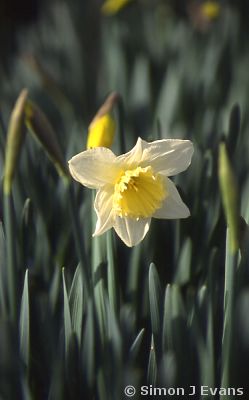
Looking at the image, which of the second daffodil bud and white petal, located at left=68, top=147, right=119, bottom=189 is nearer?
white petal, located at left=68, top=147, right=119, bottom=189

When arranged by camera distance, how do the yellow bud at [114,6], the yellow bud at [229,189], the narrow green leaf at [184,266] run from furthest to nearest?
the yellow bud at [114,6]
the narrow green leaf at [184,266]
the yellow bud at [229,189]

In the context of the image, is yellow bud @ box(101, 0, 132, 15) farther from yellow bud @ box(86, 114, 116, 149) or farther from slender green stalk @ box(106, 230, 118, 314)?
slender green stalk @ box(106, 230, 118, 314)

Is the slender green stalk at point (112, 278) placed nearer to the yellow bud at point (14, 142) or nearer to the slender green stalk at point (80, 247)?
the slender green stalk at point (80, 247)

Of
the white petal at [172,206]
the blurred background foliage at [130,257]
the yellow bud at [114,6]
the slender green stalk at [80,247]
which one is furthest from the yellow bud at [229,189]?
the yellow bud at [114,6]

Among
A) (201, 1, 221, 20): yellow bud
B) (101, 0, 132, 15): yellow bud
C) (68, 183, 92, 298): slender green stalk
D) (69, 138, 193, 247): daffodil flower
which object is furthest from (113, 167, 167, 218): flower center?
(201, 1, 221, 20): yellow bud

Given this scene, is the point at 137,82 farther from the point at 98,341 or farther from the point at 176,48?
the point at 98,341

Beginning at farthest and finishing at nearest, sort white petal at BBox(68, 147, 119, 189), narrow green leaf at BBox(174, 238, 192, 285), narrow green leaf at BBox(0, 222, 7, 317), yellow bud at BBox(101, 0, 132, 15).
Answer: yellow bud at BBox(101, 0, 132, 15) < narrow green leaf at BBox(174, 238, 192, 285) < narrow green leaf at BBox(0, 222, 7, 317) < white petal at BBox(68, 147, 119, 189)

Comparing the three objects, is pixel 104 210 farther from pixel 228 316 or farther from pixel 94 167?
pixel 228 316
